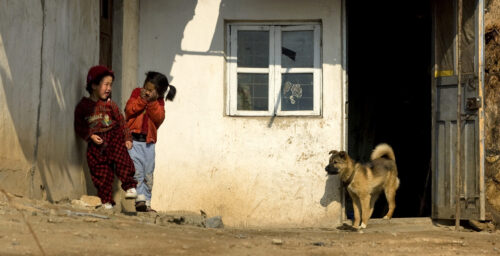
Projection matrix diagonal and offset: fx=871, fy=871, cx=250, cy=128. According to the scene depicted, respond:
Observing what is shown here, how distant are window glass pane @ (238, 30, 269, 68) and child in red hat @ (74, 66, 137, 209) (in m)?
2.63

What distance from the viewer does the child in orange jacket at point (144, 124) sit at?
8742 millimetres

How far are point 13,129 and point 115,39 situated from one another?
3.16 meters

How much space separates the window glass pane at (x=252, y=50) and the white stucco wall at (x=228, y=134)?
0.75 feet

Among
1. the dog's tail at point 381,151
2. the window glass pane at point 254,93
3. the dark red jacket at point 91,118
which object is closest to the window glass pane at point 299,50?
the window glass pane at point 254,93

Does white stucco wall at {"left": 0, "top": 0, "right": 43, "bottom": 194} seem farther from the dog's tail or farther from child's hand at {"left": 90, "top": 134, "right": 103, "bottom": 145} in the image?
the dog's tail

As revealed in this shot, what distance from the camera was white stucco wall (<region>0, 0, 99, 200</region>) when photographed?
668 centimetres

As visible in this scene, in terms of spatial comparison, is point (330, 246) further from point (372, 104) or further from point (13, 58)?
point (372, 104)

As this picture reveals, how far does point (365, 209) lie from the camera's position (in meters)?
10.5

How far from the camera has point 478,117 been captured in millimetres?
10008

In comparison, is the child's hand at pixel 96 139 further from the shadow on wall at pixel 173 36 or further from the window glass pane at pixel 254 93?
the window glass pane at pixel 254 93

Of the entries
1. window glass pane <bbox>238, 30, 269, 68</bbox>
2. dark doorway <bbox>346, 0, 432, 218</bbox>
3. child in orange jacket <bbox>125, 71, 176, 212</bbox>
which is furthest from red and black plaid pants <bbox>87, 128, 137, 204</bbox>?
dark doorway <bbox>346, 0, 432, 218</bbox>

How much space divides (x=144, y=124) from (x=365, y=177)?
323 centimetres

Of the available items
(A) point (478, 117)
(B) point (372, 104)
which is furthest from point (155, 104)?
(B) point (372, 104)

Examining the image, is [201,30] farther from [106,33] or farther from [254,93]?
[106,33]
